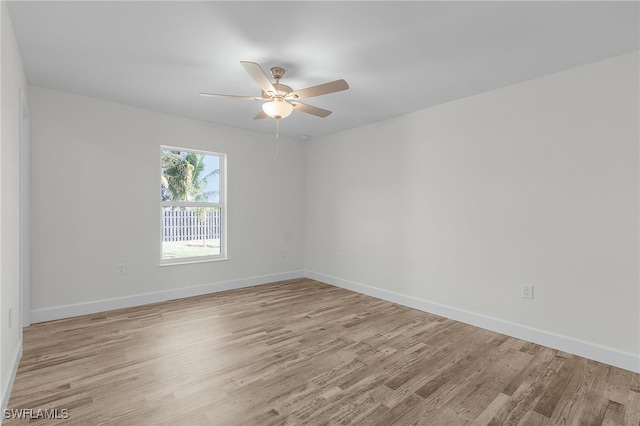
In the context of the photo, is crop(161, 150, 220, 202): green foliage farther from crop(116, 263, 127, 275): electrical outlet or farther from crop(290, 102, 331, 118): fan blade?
crop(290, 102, 331, 118): fan blade

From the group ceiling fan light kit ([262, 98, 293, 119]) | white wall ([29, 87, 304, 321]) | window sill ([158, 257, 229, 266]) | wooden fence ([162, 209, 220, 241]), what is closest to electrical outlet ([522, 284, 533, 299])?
ceiling fan light kit ([262, 98, 293, 119])

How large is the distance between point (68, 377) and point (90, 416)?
62cm

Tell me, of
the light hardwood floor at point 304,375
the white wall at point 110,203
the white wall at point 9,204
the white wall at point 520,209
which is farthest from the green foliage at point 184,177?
the white wall at point 520,209

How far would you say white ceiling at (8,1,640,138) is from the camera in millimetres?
1942

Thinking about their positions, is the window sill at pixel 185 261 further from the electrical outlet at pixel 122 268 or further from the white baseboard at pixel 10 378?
the white baseboard at pixel 10 378

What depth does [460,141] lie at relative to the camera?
3.45 m

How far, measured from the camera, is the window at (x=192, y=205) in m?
4.21

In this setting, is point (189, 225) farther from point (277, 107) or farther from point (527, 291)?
point (527, 291)

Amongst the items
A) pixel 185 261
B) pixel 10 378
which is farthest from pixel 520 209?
pixel 10 378

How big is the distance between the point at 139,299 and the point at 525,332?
424cm

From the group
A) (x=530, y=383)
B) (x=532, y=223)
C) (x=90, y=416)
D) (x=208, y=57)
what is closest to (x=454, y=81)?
(x=532, y=223)

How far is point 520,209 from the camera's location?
118 inches

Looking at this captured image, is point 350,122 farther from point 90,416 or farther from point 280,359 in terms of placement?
point 90,416

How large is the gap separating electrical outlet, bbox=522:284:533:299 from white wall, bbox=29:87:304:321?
3553 millimetres
